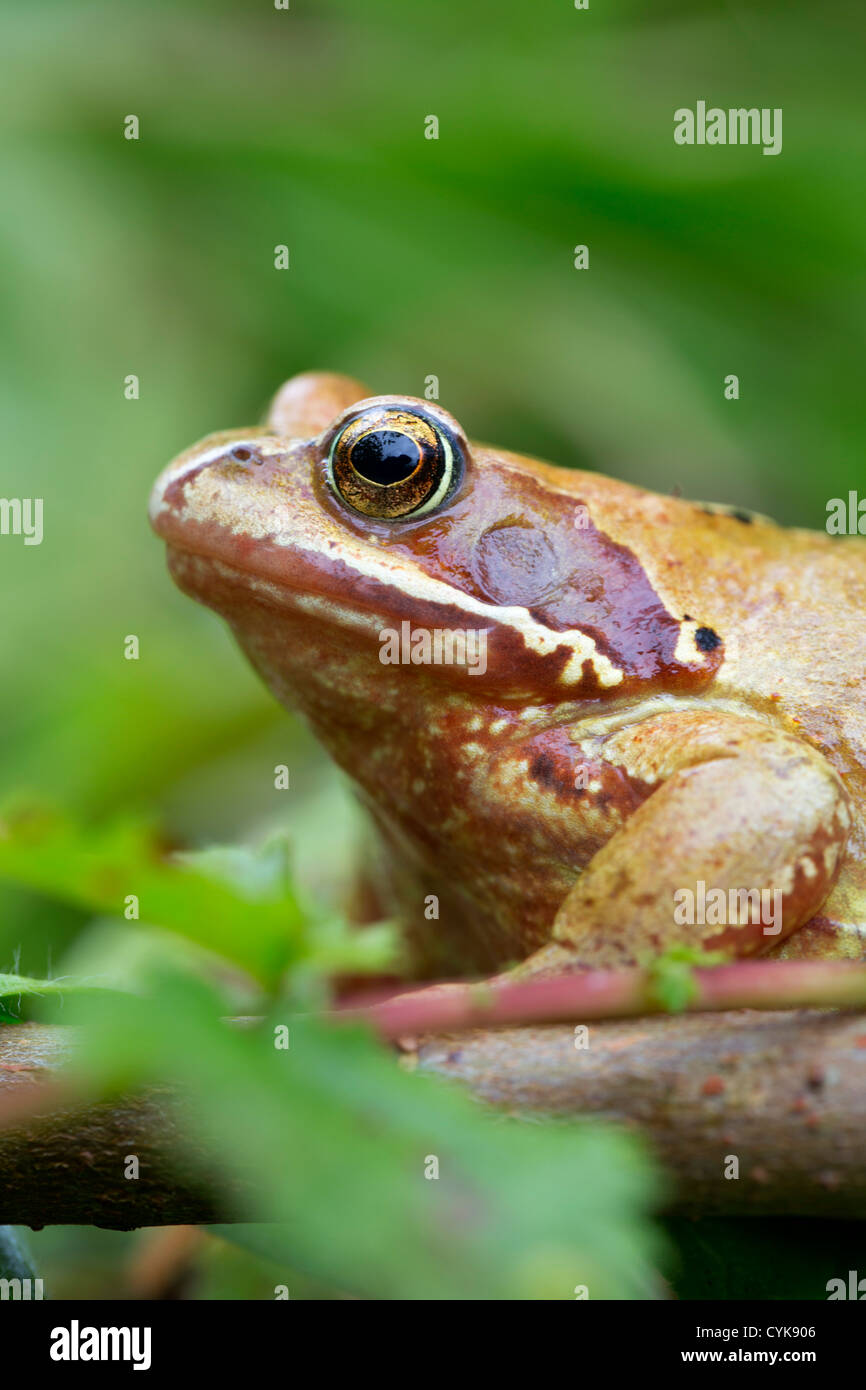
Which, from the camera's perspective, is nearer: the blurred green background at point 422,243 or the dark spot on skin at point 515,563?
the dark spot on skin at point 515,563

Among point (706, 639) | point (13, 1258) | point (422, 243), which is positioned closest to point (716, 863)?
point (706, 639)

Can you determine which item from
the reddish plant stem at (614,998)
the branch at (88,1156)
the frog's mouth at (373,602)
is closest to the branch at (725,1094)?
the reddish plant stem at (614,998)

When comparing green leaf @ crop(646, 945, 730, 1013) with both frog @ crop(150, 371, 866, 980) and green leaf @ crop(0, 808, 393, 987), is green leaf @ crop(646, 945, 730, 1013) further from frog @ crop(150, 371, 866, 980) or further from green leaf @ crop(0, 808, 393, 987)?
frog @ crop(150, 371, 866, 980)

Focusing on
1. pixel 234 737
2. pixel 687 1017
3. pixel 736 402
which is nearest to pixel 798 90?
pixel 736 402

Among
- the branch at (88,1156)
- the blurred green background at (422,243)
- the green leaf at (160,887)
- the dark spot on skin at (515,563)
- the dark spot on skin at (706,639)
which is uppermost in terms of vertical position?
the blurred green background at (422,243)

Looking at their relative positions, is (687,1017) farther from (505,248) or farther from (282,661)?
(505,248)

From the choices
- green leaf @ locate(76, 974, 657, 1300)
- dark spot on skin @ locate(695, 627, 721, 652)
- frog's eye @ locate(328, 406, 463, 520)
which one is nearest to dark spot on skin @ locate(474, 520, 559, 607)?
frog's eye @ locate(328, 406, 463, 520)

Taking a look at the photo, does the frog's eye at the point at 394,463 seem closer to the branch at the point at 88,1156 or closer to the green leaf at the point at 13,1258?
the branch at the point at 88,1156
